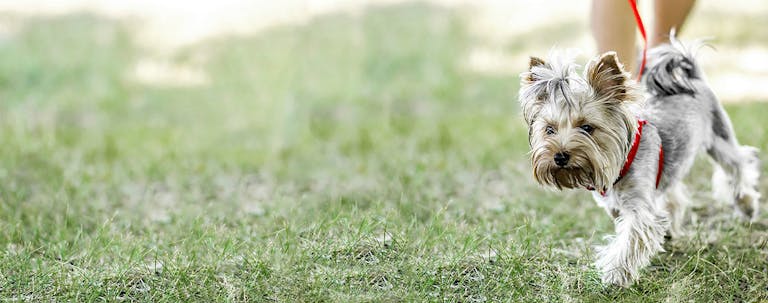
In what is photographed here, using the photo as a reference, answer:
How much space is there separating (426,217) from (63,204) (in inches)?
82.7

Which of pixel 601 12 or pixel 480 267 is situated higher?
pixel 601 12

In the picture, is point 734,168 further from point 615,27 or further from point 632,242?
point 632,242

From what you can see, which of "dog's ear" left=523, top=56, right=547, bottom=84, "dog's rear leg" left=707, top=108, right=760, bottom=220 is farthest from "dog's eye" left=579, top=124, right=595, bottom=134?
"dog's rear leg" left=707, top=108, right=760, bottom=220

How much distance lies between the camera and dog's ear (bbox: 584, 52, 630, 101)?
371 cm

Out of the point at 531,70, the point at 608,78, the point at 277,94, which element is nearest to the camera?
the point at 608,78

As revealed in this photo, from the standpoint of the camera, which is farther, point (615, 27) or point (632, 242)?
point (615, 27)

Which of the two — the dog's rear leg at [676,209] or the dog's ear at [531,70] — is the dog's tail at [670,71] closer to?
the dog's rear leg at [676,209]

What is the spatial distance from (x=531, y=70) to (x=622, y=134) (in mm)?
475

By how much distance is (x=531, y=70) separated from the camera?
3.84m

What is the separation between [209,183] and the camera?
19.0 feet

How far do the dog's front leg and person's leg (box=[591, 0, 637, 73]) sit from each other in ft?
3.47

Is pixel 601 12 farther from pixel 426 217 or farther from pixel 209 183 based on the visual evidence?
pixel 209 183

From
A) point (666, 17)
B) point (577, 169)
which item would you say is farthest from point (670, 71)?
point (577, 169)

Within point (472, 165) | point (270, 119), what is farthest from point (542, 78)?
point (270, 119)
